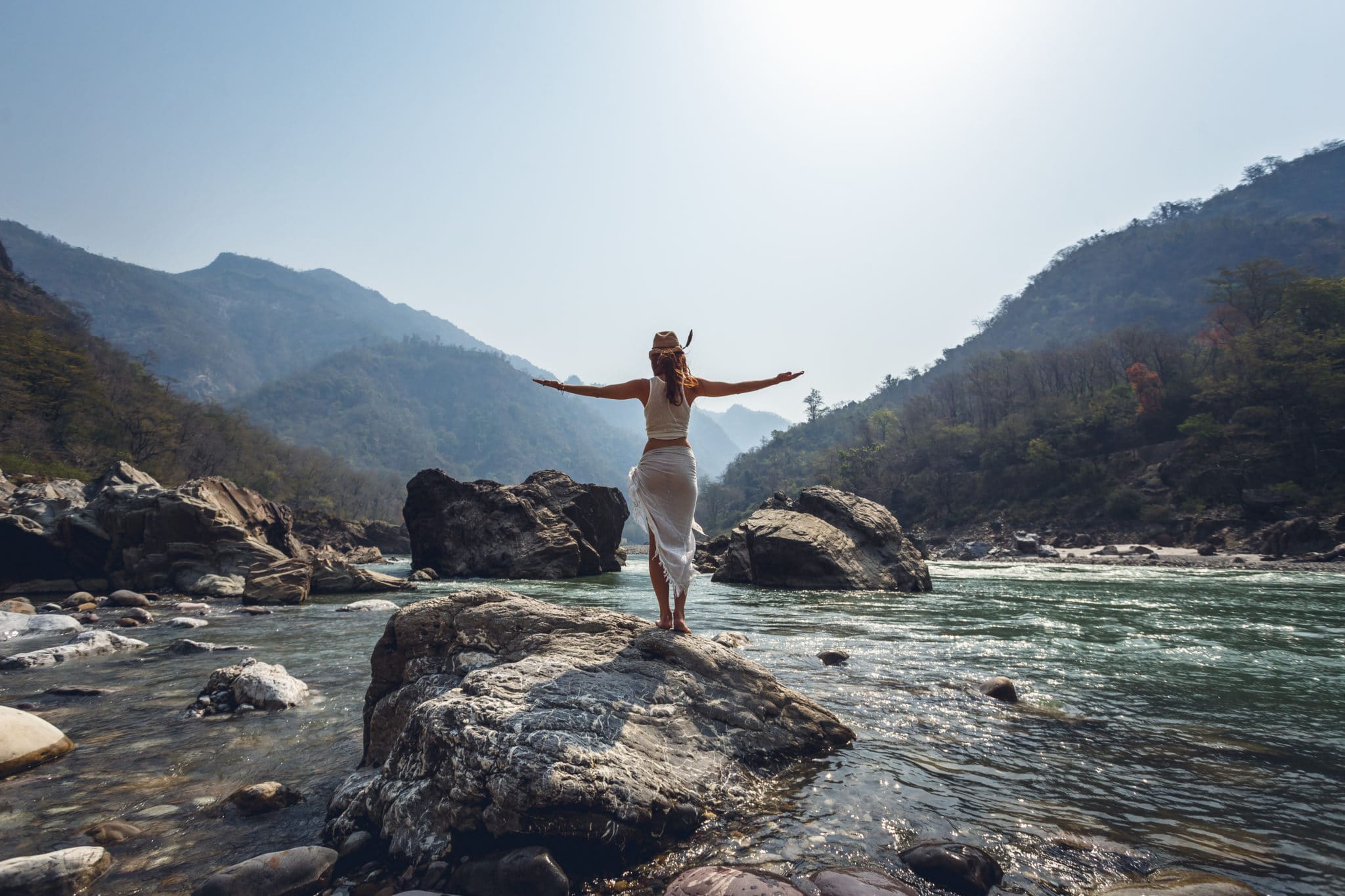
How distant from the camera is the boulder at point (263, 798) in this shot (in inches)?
143

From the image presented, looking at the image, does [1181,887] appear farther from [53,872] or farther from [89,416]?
[89,416]

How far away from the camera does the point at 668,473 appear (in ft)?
16.1

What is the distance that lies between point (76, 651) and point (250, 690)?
5.05 metres

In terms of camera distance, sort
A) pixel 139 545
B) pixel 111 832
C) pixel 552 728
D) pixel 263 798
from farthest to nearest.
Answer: pixel 139 545 < pixel 263 798 < pixel 111 832 < pixel 552 728

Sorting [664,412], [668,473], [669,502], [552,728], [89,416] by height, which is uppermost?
[89,416]

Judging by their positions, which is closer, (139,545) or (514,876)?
(514,876)

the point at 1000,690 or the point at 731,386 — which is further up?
the point at 731,386

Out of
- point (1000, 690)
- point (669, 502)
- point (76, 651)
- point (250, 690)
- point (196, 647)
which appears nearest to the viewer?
point (669, 502)

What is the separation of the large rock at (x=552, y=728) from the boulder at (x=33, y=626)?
34.7 ft

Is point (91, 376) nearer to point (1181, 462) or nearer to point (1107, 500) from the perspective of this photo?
point (1107, 500)

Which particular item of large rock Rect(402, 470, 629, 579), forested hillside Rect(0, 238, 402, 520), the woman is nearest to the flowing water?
the woman

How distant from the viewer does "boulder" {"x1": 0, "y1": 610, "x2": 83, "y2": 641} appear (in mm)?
10195

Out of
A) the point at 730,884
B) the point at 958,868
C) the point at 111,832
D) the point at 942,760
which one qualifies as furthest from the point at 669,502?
the point at 111,832

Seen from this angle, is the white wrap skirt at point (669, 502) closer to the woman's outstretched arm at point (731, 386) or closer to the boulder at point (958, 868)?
the woman's outstretched arm at point (731, 386)
